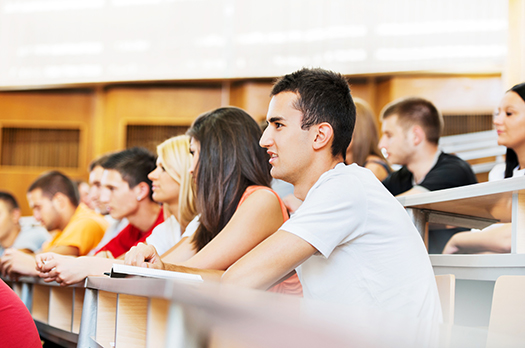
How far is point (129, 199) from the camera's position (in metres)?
2.73

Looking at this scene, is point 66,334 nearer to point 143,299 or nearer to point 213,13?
point 143,299

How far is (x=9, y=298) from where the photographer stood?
4.22 ft

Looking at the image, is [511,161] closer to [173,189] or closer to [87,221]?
[173,189]

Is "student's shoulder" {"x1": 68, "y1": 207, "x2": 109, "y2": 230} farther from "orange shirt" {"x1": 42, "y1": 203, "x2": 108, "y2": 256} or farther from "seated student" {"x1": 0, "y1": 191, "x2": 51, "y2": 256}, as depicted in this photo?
"seated student" {"x1": 0, "y1": 191, "x2": 51, "y2": 256}

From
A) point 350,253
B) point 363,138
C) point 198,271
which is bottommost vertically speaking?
point 198,271

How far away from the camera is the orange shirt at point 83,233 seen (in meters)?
2.95

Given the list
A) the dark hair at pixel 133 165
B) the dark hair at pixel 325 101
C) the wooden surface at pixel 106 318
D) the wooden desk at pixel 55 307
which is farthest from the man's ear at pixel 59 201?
the dark hair at pixel 325 101

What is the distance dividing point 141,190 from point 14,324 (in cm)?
153

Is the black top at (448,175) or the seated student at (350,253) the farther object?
the black top at (448,175)

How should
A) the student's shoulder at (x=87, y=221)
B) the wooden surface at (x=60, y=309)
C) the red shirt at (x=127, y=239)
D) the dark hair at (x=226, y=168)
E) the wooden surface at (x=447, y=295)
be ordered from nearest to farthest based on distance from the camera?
the wooden surface at (x=447, y=295) < the dark hair at (x=226, y=168) < the wooden surface at (x=60, y=309) < the red shirt at (x=127, y=239) < the student's shoulder at (x=87, y=221)

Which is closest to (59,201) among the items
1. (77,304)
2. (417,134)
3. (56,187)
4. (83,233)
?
(56,187)

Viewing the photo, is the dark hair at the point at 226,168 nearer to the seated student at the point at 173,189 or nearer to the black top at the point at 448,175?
the seated student at the point at 173,189

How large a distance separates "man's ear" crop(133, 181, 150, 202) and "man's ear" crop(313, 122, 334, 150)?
1632mm

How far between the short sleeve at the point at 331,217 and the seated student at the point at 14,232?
3287 mm
